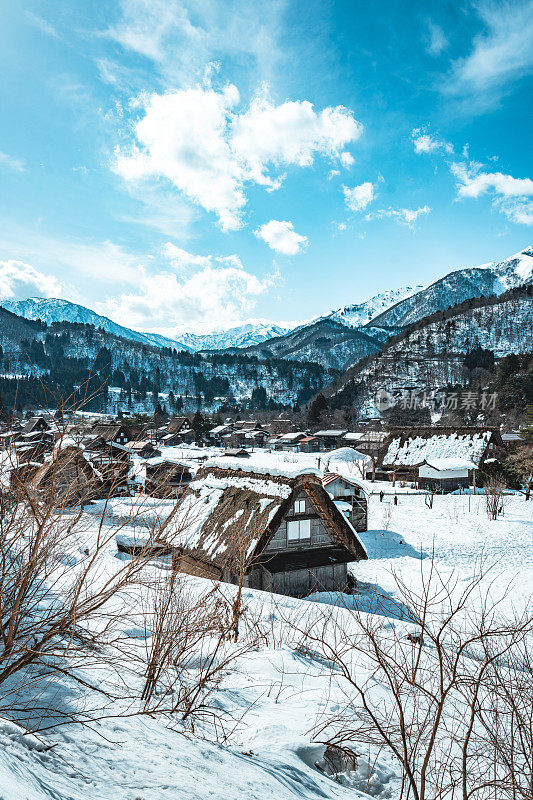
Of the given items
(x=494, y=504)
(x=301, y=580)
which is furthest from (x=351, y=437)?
(x=301, y=580)

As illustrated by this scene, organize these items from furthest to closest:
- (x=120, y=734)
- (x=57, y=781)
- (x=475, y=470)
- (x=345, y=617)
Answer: (x=475, y=470)
(x=345, y=617)
(x=120, y=734)
(x=57, y=781)

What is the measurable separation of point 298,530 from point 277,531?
82 centimetres

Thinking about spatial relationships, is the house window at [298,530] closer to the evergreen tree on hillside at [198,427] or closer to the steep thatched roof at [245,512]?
the steep thatched roof at [245,512]

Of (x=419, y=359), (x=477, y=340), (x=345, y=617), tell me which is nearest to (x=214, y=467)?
(x=345, y=617)

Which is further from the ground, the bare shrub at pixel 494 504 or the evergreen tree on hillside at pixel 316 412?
the evergreen tree on hillside at pixel 316 412

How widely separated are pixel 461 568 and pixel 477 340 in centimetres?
13067

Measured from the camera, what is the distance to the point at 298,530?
1437 cm

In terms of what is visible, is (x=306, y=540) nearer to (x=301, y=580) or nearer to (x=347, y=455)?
(x=301, y=580)

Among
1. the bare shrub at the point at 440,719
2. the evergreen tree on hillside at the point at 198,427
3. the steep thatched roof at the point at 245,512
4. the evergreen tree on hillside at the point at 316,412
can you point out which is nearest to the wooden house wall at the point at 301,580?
the steep thatched roof at the point at 245,512

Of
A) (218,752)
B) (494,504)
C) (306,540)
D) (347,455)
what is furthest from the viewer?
(347,455)

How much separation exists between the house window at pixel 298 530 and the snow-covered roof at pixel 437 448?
3097cm

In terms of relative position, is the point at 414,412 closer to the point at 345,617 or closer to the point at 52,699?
the point at 345,617

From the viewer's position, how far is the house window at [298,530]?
1423 cm

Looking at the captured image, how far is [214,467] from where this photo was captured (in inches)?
688
